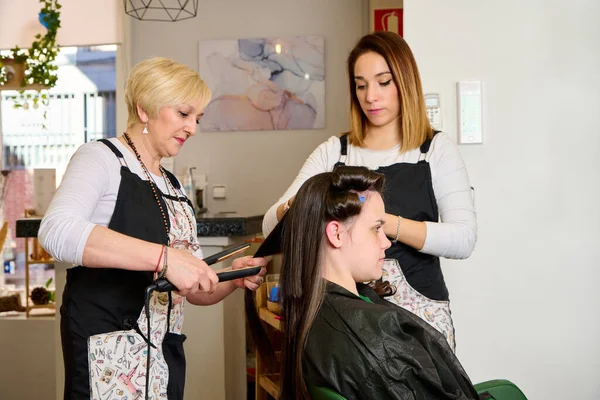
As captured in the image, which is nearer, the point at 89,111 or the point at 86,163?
the point at 86,163

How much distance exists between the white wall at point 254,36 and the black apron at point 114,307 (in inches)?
118

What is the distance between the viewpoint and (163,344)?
1.70 metres

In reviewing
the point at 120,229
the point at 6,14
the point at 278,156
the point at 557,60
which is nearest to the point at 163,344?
the point at 120,229

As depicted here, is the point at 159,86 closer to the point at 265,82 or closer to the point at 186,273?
the point at 186,273

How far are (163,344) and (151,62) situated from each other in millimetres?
670

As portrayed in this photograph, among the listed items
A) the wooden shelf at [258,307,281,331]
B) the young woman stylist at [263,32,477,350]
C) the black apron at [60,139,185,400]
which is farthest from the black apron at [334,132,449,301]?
the wooden shelf at [258,307,281,331]

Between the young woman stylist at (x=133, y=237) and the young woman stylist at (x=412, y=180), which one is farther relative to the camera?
the young woman stylist at (x=412, y=180)

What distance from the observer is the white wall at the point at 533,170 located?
7.59 ft

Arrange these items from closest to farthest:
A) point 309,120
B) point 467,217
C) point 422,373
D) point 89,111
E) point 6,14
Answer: point 422,373, point 467,217, point 309,120, point 6,14, point 89,111

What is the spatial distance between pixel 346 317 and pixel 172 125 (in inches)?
24.7

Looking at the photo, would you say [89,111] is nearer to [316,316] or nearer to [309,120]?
[309,120]

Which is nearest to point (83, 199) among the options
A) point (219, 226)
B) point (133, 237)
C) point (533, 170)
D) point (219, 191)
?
point (133, 237)

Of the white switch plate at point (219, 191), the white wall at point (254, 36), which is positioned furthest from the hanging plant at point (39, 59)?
the white switch plate at point (219, 191)

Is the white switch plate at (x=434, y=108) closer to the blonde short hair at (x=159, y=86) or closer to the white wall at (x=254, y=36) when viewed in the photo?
the blonde short hair at (x=159, y=86)
